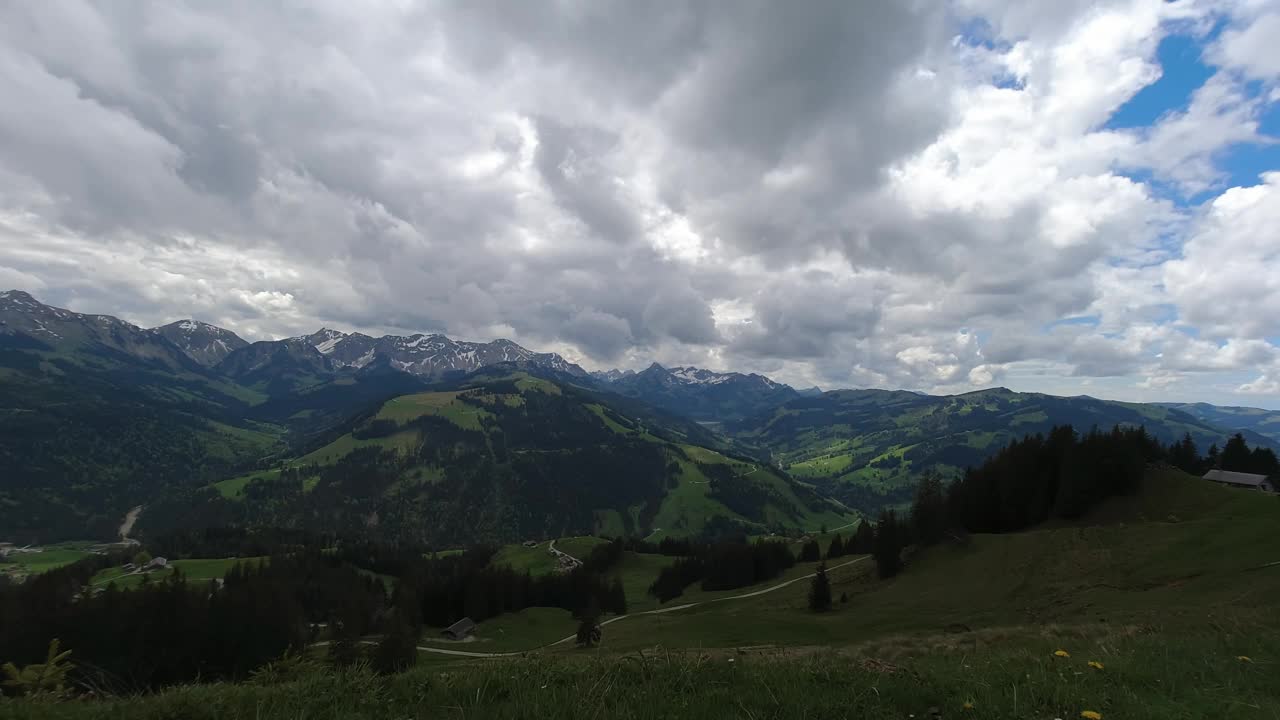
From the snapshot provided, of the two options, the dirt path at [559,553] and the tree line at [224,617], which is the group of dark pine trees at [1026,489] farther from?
the dirt path at [559,553]

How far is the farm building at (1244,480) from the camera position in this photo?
7750 cm

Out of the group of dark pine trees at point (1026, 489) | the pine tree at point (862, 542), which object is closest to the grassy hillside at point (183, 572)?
the pine tree at point (862, 542)

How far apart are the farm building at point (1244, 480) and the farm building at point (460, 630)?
124 meters

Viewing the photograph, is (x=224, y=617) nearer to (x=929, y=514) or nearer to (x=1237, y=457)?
(x=929, y=514)

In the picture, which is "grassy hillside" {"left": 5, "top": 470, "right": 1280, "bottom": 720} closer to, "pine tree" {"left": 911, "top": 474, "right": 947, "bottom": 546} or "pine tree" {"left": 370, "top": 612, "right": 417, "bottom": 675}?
"pine tree" {"left": 370, "top": 612, "right": 417, "bottom": 675}

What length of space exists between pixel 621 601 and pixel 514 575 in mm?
27746

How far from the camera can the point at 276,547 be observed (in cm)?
19250

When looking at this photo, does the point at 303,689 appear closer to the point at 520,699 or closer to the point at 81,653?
the point at 520,699

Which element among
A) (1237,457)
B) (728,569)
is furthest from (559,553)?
(1237,457)

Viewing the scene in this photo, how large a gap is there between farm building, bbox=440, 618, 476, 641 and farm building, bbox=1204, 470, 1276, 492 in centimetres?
12444

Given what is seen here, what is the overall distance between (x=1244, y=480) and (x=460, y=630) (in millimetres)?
130835

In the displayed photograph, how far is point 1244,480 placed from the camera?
79.2m

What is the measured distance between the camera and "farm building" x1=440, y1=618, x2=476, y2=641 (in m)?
95.2

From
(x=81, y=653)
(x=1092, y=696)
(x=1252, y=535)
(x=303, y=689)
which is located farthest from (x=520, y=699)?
(x=81, y=653)
